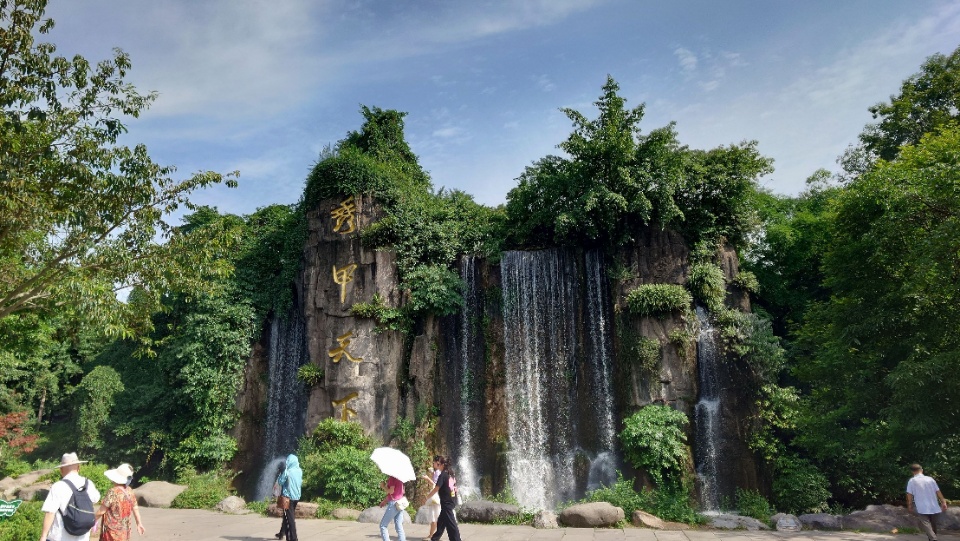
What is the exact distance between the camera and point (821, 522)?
10.2m

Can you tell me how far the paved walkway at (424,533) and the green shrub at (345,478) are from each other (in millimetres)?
1781

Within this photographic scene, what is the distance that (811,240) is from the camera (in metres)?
17.6

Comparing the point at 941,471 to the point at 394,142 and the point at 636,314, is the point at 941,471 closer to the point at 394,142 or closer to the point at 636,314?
the point at 636,314

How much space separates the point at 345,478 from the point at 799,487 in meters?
9.74

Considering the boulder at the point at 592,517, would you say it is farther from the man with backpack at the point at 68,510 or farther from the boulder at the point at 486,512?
the man with backpack at the point at 68,510

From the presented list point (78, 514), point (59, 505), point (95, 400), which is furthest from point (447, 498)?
point (95, 400)

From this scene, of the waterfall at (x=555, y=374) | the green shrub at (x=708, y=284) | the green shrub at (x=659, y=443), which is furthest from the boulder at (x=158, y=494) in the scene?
the green shrub at (x=708, y=284)

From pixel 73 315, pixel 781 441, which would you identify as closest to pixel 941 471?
pixel 781 441

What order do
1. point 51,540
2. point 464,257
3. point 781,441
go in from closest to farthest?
1. point 51,540
2. point 781,441
3. point 464,257

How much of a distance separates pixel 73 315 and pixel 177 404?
9.50 m

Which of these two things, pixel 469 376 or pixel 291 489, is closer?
pixel 291 489

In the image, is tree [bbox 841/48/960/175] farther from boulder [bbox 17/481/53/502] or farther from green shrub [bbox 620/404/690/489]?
boulder [bbox 17/481/53/502]

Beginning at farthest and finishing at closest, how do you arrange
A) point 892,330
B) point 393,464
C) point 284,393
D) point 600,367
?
1. point 284,393
2. point 600,367
3. point 892,330
4. point 393,464

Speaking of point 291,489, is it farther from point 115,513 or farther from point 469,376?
point 469,376
